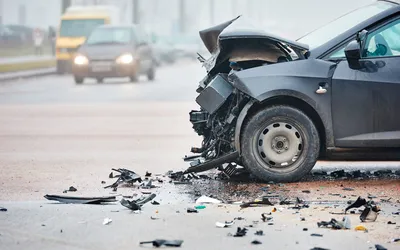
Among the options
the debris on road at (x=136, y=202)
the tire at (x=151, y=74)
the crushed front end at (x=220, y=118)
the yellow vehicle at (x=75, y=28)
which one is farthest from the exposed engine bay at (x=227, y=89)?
the yellow vehicle at (x=75, y=28)

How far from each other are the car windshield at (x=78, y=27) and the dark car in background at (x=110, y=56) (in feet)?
26.2

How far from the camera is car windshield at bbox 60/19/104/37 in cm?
4153

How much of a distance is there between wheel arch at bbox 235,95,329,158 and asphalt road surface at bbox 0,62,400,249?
444 mm

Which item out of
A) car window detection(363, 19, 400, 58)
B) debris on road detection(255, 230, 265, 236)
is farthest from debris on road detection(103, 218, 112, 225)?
car window detection(363, 19, 400, 58)

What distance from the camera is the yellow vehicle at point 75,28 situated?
41.2m

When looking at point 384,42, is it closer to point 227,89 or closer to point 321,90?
point 321,90

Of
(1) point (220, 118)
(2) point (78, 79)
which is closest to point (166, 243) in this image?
(1) point (220, 118)

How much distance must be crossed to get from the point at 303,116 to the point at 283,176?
1.94 ft

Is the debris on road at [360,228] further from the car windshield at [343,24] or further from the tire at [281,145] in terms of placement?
the car windshield at [343,24]

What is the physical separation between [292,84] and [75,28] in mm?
32744

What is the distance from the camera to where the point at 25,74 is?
38000 mm

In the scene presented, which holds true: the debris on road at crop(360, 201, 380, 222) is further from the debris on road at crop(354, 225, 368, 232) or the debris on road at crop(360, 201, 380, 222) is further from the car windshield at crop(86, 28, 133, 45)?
the car windshield at crop(86, 28, 133, 45)

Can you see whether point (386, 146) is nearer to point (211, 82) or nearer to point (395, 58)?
point (395, 58)

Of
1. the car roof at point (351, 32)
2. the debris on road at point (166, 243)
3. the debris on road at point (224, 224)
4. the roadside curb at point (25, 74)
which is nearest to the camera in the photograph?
the debris on road at point (166, 243)
